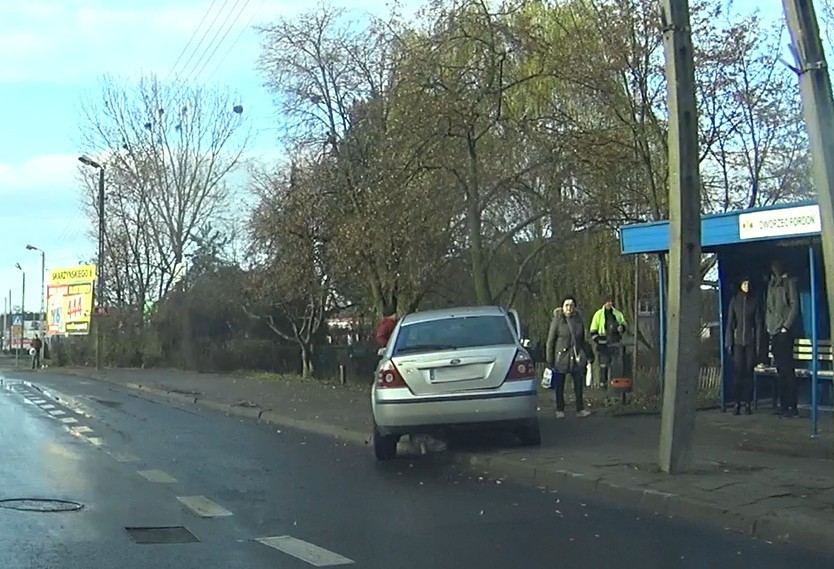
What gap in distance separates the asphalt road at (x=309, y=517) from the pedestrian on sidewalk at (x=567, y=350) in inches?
129

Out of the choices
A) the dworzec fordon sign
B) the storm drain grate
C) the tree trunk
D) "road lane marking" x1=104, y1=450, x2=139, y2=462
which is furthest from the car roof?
the tree trunk

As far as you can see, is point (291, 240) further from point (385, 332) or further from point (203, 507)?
point (203, 507)

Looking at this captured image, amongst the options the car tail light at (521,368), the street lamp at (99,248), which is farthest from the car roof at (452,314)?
the street lamp at (99,248)

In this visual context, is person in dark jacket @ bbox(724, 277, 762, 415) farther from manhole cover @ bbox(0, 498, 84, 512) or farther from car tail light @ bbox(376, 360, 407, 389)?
manhole cover @ bbox(0, 498, 84, 512)

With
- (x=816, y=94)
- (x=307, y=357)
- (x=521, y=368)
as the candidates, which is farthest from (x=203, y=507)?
(x=307, y=357)

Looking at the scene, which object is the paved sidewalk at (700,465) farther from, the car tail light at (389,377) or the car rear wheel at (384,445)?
the car tail light at (389,377)

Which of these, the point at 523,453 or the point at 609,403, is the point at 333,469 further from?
the point at 609,403

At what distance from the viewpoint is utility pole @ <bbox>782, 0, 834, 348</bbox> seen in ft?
28.9

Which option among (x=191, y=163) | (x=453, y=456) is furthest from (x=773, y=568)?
(x=191, y=163)

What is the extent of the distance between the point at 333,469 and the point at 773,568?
19.3 ft

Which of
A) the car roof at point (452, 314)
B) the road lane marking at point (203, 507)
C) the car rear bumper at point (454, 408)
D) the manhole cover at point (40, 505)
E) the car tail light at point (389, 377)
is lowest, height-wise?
the road lane marking at point (203, 507)

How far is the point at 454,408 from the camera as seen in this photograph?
39.0ft

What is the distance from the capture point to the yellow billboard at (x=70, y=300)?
57.1 meters

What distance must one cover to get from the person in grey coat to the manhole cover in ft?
29.9
